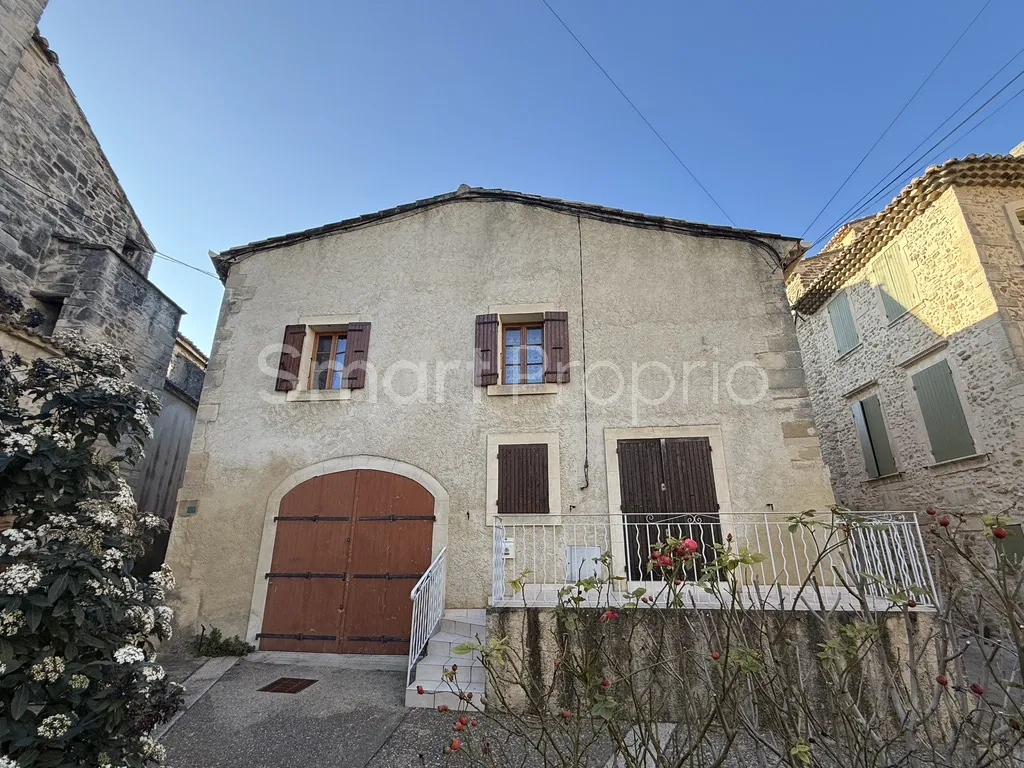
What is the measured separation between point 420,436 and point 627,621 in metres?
3.60

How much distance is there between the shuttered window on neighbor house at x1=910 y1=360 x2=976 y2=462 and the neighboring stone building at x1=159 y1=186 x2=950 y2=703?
131 inches

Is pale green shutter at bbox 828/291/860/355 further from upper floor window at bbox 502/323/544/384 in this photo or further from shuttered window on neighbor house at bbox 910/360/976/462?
upper floor window at bbox 502/323/544/384

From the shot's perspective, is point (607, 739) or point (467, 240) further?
point (467, 240)

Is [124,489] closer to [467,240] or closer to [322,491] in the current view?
[322,491]

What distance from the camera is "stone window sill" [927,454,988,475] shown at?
721 cm

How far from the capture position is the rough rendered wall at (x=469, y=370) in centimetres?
625

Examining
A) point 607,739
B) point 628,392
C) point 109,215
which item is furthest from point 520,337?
point 109,215

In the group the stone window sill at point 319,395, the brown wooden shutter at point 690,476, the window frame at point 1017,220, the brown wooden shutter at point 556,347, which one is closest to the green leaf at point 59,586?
the stone window sill at point 319,395

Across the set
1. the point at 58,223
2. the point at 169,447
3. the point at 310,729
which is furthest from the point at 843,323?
the point at 58,223

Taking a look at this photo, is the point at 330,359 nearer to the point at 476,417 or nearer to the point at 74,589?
the point at 476,417

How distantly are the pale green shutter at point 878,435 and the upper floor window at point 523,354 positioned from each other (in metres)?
6.90

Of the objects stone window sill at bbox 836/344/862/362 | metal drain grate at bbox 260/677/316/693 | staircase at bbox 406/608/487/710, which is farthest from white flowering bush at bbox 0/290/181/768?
stone window sill at bbox 836/344/862/362

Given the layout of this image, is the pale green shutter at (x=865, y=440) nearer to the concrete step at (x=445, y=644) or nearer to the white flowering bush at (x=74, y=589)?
the concrete step at (x=445, y=644)

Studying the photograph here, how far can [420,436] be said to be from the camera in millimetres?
6727
